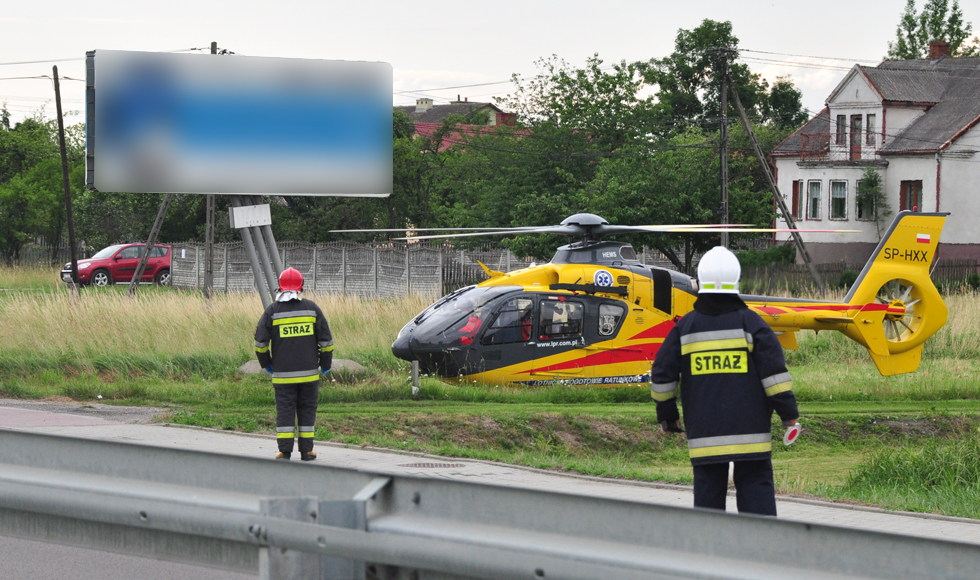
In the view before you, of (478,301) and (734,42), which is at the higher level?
(734,42)

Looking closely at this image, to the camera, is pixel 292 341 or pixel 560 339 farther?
pixel 560 339

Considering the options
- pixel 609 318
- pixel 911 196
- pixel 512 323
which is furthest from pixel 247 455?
pixel 911 196

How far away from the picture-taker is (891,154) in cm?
5103

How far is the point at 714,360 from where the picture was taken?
6234mm

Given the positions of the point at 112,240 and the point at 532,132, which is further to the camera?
the point at 112,240

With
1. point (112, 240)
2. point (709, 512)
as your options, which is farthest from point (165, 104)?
point (112, 240)

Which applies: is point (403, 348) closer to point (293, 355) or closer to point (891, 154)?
point (293, 355)

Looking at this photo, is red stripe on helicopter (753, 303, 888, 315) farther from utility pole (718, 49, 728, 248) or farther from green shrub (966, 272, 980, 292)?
green shrub (966, 272, 980, 292)

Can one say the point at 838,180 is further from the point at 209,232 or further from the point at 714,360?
the point at 714,360

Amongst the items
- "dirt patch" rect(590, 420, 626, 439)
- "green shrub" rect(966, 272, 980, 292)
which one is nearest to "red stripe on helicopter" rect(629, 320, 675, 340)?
"dirt patch" rect(590, 420, 626, 439)

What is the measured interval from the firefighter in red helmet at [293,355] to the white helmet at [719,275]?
15.8 feet

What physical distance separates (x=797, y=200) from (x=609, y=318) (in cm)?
4200

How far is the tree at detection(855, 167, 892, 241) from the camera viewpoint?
5197cm

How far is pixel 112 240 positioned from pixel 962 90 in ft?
142
